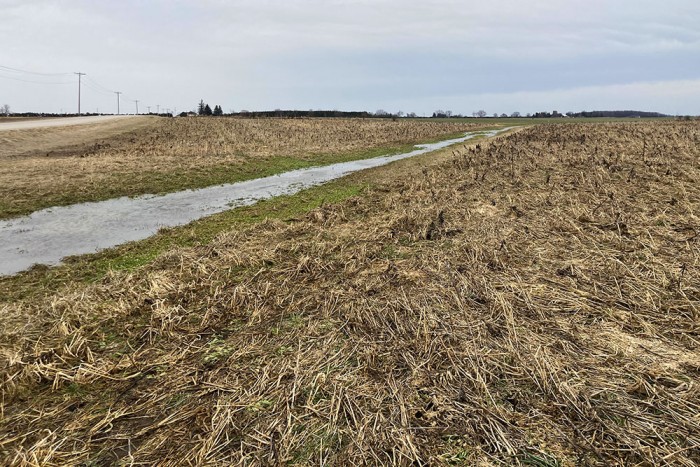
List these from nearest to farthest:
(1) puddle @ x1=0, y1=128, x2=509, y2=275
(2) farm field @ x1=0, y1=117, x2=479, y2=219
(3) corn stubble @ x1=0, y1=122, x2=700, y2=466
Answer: (3) corn stubble @ x1=0, y1=122, x2=700, y2=466 → (1) puddle @ x1=0, y1=128, x2=509, y2=275 → (2) farm field @ x1=0, y1=117, x2=479, y2=219

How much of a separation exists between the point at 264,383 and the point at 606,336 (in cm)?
451

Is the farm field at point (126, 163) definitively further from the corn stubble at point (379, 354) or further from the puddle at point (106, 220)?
the corn stubble at point (379, 354)

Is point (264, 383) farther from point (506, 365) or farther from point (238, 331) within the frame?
point (506, 365)

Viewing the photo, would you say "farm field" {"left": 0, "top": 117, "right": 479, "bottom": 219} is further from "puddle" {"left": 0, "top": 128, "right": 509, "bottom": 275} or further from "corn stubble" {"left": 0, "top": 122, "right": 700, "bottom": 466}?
"corn stubble" {"left": 0, "top": 122, "right": 700, "bottom": 466}

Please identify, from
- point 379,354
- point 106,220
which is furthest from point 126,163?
point 379,354

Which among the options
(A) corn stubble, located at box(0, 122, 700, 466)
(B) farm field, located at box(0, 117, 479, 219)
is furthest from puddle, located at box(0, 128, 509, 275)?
(A) corn stubble, located at box(0, 122, 700, 466)

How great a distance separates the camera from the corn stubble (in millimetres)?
3553

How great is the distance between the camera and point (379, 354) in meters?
4.87

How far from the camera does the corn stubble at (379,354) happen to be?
11.7 ft

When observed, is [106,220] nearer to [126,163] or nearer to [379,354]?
[126,163]

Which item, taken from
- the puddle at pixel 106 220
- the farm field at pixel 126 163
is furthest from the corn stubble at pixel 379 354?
the farm field at pixel 126 163

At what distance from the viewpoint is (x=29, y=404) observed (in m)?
4.30

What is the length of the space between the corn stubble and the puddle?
122 inches

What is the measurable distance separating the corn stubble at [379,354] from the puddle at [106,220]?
3090mm
